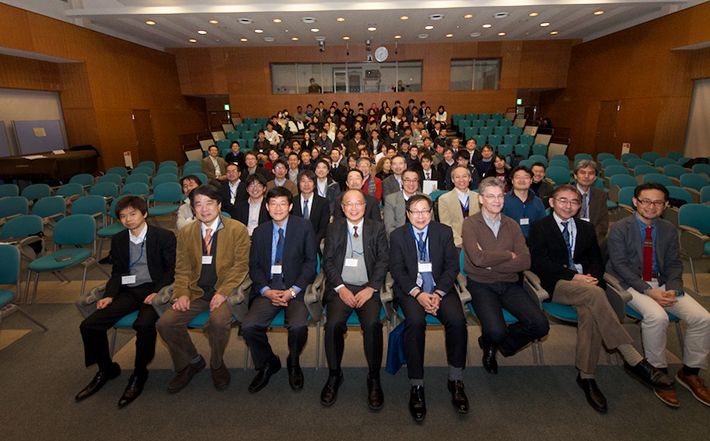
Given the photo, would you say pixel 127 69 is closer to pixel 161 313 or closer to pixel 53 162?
pixel 53 162

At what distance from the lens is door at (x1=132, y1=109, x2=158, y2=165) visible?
516 inches

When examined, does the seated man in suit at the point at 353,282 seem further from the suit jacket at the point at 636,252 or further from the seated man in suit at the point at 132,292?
the suit jacket at the point at 636,252

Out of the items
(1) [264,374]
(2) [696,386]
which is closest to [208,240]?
(1) [264,374]

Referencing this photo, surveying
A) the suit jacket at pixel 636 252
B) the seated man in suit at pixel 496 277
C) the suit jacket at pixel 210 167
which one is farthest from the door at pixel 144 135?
the suit jacket at pixel 636 252

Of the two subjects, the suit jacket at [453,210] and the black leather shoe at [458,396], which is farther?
the suit jacket at [453,210]

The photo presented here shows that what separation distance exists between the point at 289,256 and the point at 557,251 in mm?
2206

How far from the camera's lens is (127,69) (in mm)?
12539

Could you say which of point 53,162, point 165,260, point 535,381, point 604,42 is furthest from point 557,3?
point 53,162

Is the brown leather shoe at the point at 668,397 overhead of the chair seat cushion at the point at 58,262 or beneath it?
beneath

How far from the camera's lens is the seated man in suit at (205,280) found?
2.64 m

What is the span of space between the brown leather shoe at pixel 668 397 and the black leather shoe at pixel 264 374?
2791 mm

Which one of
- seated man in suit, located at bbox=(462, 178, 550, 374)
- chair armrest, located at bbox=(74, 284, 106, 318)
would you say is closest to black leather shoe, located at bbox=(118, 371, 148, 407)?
chair armrest, located at bbox=(74, 284, 106, 318)

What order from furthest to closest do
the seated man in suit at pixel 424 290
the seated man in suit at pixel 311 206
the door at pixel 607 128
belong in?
the door at pixel 607 128 < the seated man in suit at pixel 311 206 < the seated man in suit at pixel 424 290

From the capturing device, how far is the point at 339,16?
10742 mm
